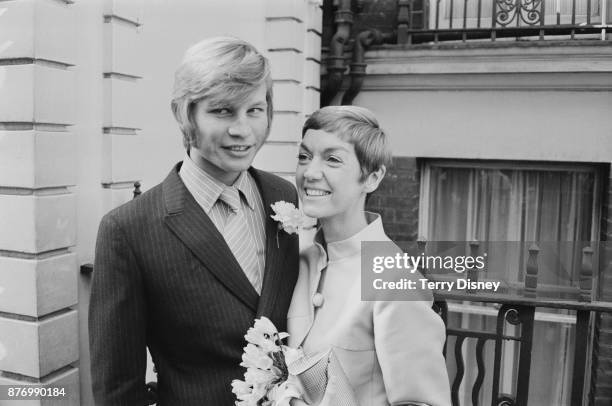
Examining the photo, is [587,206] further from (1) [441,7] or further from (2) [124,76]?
(2) [124,76]

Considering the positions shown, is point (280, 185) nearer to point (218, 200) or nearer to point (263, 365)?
point (218, 200)

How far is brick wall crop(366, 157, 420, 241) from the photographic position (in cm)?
608

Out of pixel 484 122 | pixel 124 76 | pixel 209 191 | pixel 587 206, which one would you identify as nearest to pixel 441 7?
pixel 484 122

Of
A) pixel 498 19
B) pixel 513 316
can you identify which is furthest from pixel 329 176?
pixel 498 19

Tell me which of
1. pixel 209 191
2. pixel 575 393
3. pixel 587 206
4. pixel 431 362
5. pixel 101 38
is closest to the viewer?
pixel 431 362

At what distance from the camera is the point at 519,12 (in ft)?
18.7

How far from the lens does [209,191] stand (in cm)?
212

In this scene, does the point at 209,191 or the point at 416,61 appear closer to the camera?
the point at 209,191

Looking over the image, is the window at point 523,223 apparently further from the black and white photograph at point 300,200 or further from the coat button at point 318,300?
the coat button at point 318,300

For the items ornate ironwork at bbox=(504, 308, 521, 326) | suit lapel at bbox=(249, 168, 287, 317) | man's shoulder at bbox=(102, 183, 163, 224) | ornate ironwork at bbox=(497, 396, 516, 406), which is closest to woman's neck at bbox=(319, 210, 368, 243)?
suit lapel at bbox=(249, 168, 287, 317)

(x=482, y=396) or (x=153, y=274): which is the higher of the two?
(x=153, y=274)

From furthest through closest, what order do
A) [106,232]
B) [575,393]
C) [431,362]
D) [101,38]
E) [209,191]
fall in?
[101,38] < [575,393] < [209,191] < [106,232] < [431,362]

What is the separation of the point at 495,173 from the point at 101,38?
13.2 ft

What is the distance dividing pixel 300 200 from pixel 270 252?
0.23 m
